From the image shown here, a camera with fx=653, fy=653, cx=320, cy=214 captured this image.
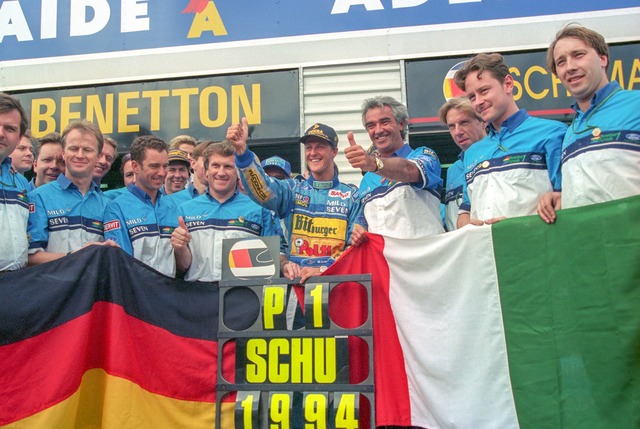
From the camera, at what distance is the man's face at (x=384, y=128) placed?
3938 mm

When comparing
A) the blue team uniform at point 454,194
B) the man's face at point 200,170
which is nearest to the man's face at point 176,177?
the man's face at point 200,170

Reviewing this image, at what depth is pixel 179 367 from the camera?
3.37 meters

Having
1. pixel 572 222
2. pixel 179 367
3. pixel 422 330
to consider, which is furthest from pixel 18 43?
pixel 572 222

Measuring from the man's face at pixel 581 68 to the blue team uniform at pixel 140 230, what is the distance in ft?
8.00

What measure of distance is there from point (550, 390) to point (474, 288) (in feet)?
1.87

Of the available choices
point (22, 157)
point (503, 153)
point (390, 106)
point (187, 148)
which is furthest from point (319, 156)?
point (22, 157)

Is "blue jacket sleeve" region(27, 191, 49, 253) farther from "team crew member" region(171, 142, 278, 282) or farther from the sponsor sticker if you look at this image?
"team crew member" region(171, 142, 278, 282)

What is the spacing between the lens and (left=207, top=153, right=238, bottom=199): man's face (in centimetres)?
424

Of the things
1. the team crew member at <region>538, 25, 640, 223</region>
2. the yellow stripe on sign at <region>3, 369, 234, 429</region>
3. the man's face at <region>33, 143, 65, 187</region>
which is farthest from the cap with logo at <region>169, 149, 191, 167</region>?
the team crew member at <region>538, 25, 640, 223</region>

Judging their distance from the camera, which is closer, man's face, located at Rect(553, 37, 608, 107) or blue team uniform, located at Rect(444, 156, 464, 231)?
man's face, located at Rect(553, 37, 608, 107)

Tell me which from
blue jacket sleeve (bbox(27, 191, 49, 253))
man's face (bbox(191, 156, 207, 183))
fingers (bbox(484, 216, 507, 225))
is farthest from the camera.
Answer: man's face (bbox(191, 156, 207, 183))

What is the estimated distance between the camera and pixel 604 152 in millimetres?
2834

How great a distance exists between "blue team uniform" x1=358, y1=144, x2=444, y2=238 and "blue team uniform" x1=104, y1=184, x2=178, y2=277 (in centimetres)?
Answer: 126

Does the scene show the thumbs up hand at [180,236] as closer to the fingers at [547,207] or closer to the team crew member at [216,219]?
the team crew member at [216,219]
